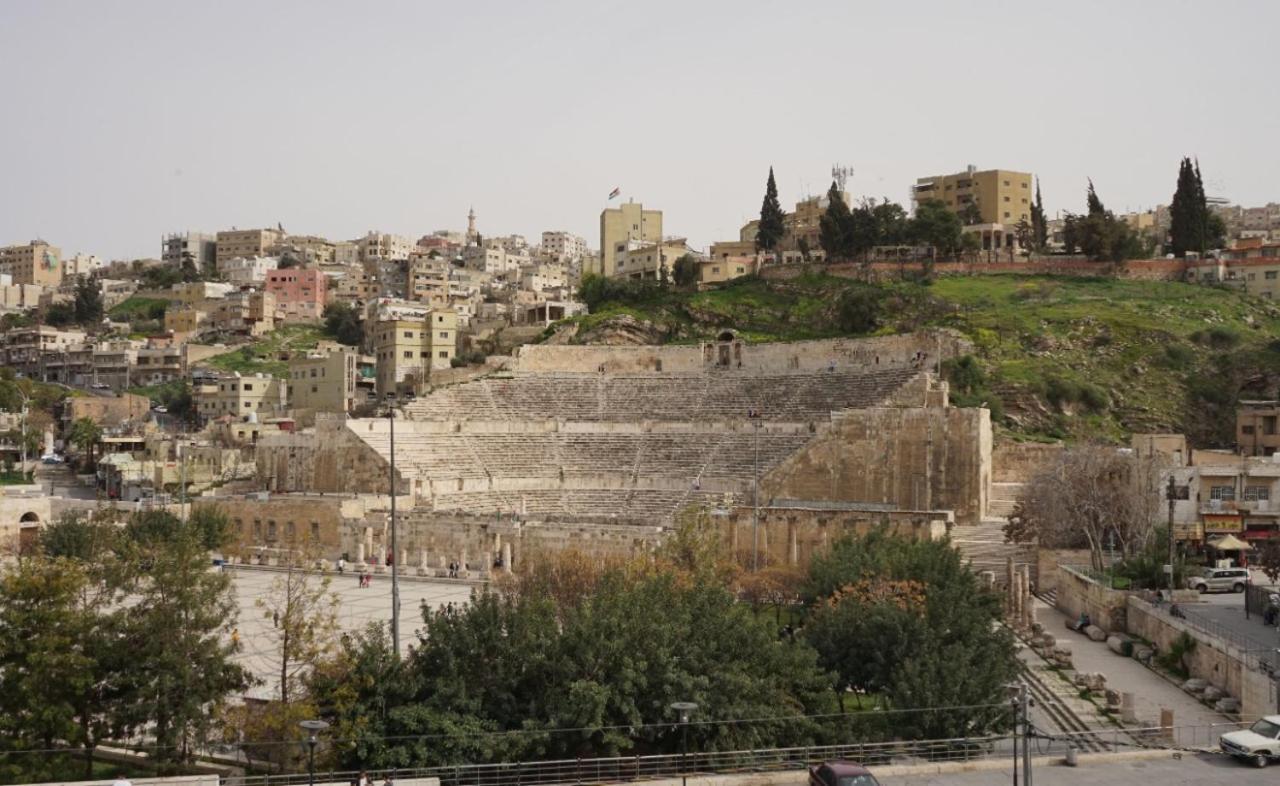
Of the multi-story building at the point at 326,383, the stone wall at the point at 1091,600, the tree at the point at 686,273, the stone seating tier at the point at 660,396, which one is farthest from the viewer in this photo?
the multi-story building at the point at 326,383

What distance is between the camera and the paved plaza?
24058 mm

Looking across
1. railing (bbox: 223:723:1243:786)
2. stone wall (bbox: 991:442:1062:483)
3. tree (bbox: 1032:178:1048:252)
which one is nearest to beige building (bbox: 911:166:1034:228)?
tree (bbox: 1032:178:1048:252)

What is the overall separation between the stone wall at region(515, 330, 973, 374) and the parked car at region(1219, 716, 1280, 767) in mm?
30567

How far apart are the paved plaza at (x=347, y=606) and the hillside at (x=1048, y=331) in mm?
22030

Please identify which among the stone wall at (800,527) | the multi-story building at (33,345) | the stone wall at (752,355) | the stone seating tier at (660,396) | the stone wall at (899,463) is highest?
the multi-story building at (33,345)

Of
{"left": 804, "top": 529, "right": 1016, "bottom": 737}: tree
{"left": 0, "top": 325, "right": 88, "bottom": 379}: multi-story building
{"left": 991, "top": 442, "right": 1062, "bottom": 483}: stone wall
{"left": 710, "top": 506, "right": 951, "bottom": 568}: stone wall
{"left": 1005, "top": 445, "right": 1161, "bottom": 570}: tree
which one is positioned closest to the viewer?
{"left": 804, "top": 529, "right": 1016, "bottom": 737}: tree

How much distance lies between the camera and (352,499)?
42.1 m

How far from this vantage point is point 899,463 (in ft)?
132

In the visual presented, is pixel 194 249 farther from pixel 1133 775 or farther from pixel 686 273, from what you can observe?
pixel 1133 775

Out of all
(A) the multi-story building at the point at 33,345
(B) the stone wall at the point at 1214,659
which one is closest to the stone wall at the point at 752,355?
(B) the stone wall at the point at 1214,659

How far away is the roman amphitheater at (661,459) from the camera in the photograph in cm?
3719

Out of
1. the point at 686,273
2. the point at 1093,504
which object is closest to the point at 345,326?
the point at 686,273

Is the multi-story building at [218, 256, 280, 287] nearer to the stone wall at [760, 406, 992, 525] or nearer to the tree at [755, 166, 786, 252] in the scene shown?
the tree at [755, 166, 786, 252]

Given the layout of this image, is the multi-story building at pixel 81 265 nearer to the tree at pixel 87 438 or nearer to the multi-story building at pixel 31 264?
the multi-story building at pixel 31 264
